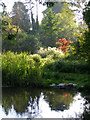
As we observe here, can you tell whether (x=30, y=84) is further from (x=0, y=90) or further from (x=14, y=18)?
(x=14, y=18)

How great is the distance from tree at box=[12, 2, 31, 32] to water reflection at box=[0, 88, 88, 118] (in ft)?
51.6

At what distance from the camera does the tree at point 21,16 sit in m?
21.0

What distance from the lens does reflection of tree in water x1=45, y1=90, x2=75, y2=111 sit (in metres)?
4.06

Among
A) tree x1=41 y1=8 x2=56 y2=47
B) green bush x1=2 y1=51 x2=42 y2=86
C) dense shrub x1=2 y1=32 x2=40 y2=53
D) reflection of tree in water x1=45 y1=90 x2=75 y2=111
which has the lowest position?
reflection of tree in water x1=45 y1=90 x2=75 y2=111

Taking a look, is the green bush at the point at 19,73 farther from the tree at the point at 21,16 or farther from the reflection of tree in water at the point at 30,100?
the tree at the point at 21,16

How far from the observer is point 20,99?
481 cm

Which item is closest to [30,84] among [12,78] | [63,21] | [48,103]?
[12,78]

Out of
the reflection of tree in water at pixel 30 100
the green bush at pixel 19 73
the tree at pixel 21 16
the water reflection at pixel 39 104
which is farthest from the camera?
the tree at pixel 21 16

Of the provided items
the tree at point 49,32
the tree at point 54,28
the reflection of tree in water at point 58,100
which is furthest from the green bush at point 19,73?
the tree at point 54,28

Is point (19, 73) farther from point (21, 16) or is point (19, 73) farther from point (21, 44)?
point (21, 16)

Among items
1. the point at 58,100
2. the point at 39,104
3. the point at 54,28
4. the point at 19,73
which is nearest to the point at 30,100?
the point at 39,104

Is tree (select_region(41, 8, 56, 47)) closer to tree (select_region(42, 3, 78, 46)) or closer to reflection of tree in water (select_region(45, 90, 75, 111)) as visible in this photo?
tree (select_region(42, 3, 78, 46))

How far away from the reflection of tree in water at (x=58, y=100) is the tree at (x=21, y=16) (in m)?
15.9

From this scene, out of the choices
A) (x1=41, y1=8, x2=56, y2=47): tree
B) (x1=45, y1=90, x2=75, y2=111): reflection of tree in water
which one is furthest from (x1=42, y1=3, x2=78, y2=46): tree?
(x1=45, y1=90, x2=75, y2=111): reflection of tree in water
